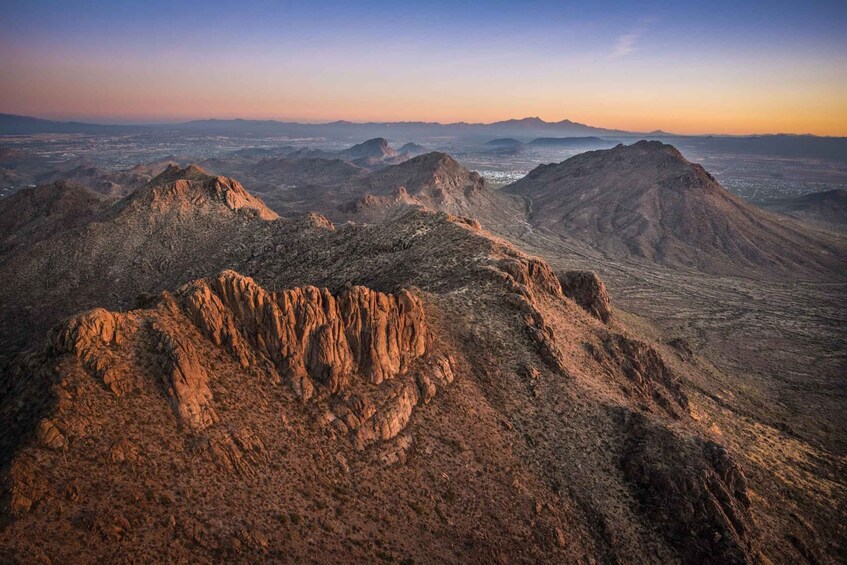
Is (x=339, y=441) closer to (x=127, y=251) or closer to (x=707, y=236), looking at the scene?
(x=127, y=251)

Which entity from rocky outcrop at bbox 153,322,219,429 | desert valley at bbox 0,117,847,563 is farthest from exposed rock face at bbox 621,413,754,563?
rocky outcrop at bbox 153,322,219,429

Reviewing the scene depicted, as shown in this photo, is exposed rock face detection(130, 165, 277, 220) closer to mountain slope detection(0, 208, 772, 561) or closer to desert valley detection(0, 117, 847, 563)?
desert valley detection(0, 117, 847, 563)

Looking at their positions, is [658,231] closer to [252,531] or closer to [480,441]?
[480,441]

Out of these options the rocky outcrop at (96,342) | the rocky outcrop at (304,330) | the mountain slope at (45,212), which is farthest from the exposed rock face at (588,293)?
the mountain slope at (45,212)

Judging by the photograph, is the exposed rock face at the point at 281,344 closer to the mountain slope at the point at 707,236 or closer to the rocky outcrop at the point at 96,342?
the rocky outcrop at the point at 96,342

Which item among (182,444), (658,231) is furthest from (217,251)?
(658,231)

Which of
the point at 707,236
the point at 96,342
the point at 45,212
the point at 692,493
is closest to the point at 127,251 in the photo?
the point at 45,212
